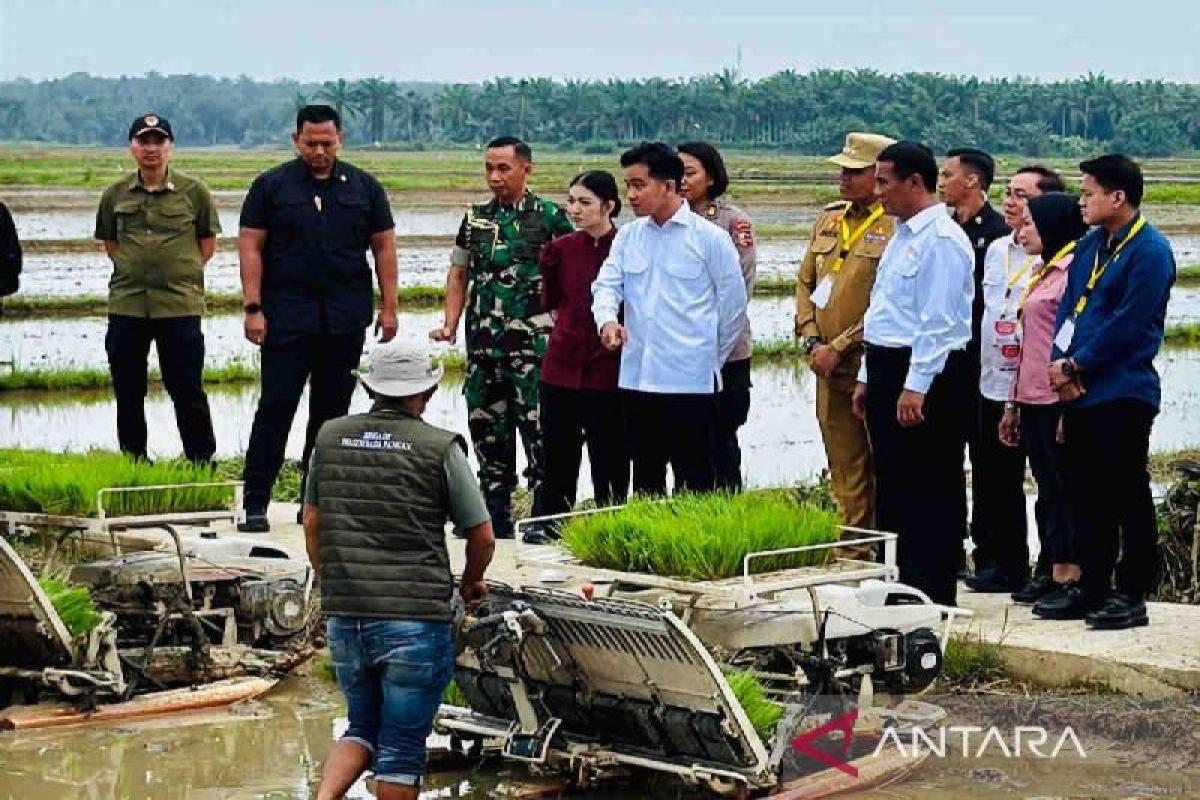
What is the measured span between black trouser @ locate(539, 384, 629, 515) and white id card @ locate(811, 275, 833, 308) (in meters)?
1.15

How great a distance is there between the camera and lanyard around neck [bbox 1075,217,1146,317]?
7.69m

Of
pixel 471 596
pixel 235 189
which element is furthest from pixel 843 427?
pixel 235 189

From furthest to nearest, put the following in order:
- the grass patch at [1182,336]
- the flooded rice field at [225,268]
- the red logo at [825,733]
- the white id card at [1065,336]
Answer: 1. the flooded rice field at [225,268]
2. the grass patch at [1182,336]
3. the white id card at [1065,336]
4. the red logo at [825,733]

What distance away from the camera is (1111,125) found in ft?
331

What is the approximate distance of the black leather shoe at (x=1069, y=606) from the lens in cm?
803

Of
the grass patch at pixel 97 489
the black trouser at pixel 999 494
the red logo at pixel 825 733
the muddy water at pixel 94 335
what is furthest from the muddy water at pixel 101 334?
the red logo at pixel 825 733

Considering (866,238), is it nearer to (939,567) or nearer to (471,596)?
(939,567)

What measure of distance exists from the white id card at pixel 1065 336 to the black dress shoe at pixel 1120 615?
0.92 meters

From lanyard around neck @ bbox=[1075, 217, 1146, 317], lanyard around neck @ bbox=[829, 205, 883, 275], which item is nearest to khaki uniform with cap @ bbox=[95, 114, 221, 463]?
lanyard around neck @ bbox=[829, 205, 883, 275]

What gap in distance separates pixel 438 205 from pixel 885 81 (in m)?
59.2

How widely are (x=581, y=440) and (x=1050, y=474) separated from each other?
213cm

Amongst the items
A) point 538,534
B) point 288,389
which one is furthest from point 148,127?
point 538,534

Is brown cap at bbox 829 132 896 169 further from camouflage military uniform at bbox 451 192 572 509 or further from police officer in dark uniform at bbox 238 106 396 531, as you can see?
police officer in dark uniform at bbox 238 106 396 531

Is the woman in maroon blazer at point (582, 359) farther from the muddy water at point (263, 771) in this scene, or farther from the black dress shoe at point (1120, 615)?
the black dress shoe at point (1120, 615)
